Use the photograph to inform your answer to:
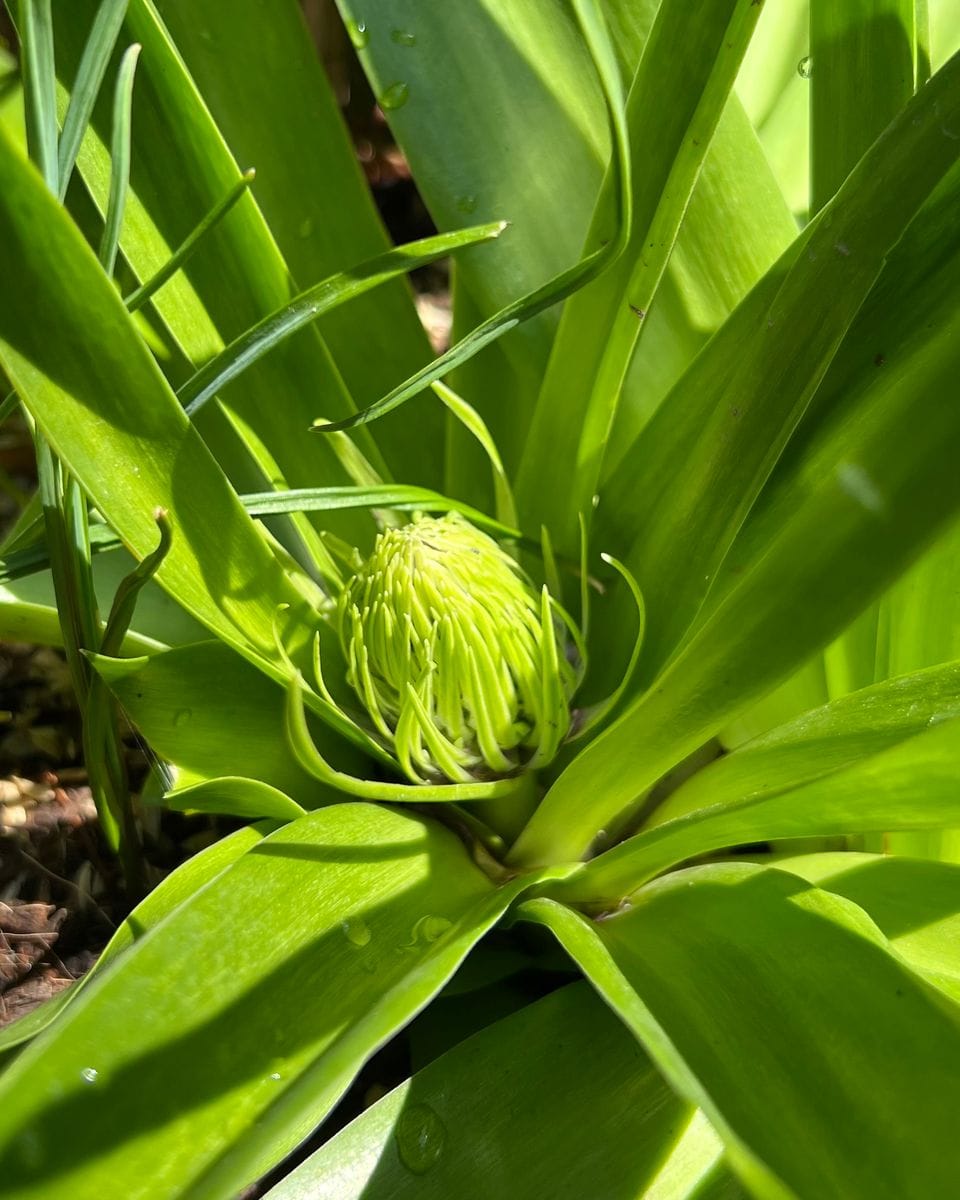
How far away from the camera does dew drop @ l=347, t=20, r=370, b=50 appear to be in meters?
0.52

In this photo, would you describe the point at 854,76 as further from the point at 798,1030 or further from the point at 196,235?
the point at 798,1030

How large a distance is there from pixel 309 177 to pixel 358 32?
0.31 ft

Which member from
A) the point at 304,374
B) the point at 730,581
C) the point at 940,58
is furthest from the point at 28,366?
the point at 940,58

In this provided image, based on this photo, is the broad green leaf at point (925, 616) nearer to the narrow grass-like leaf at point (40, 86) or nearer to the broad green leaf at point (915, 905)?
the broad green leaf at point (915, 905)

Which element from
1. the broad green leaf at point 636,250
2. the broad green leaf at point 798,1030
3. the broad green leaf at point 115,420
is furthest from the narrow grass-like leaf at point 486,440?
the broad green leaf at point 798,1030

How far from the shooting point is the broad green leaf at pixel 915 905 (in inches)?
16.8

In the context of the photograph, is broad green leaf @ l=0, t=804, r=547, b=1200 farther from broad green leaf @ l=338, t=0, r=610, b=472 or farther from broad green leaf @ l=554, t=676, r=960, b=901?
broad green leaf @ l=338, t=0, r=610, b=472

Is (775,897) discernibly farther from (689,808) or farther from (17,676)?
(17,676)

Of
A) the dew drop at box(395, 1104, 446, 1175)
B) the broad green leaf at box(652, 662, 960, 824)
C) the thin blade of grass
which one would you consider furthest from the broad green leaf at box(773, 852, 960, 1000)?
the thin blade of grass

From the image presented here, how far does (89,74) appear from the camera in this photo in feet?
1.27

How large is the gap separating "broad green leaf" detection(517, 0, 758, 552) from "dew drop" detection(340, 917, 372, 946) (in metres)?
0.26

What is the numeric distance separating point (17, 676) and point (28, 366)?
422 millimetres

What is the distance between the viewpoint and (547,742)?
48 centimetres

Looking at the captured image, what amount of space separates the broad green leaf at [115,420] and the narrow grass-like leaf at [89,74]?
0.09 meters
